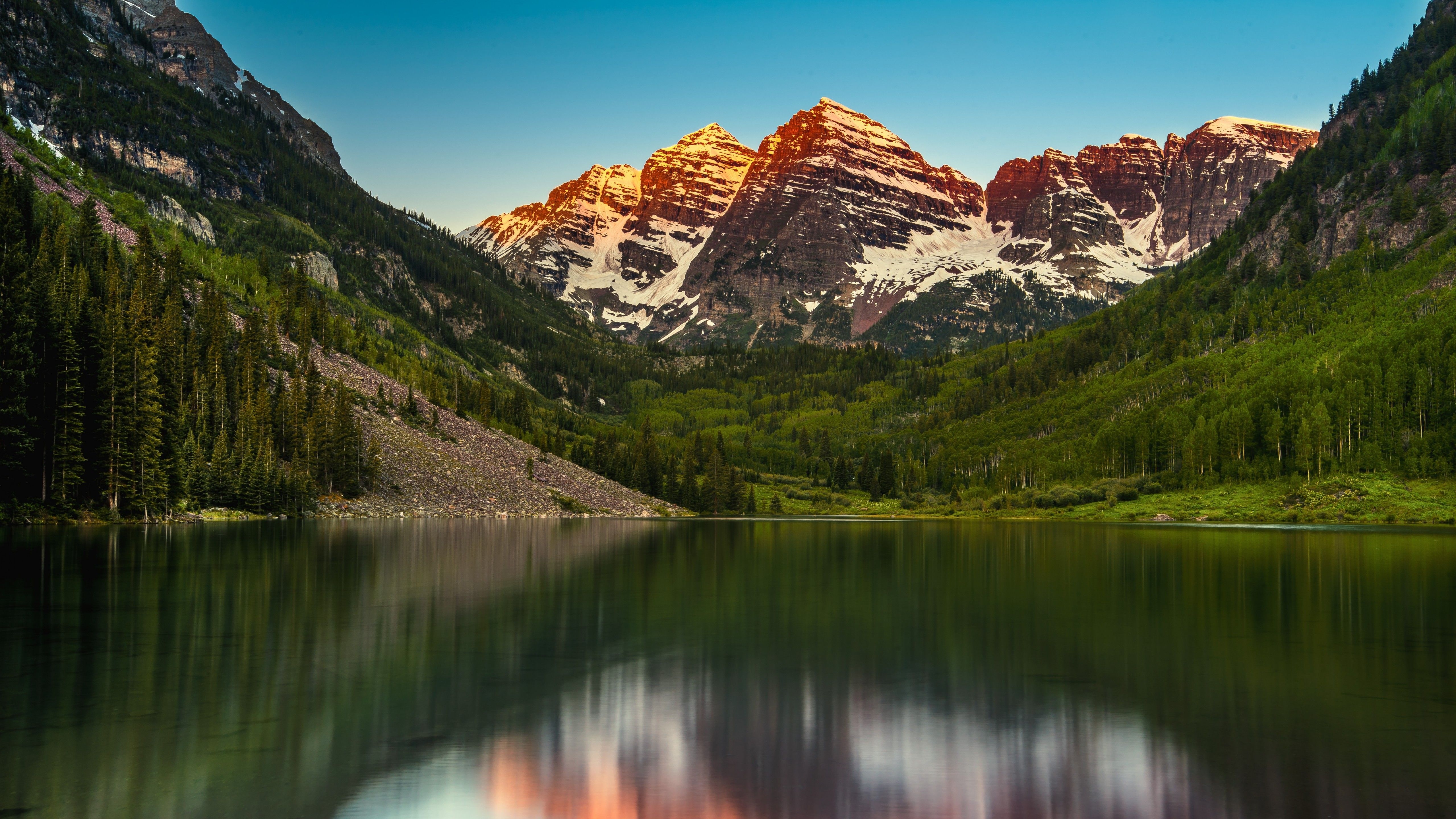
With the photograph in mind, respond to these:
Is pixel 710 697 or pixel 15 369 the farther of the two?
pixel 15 369

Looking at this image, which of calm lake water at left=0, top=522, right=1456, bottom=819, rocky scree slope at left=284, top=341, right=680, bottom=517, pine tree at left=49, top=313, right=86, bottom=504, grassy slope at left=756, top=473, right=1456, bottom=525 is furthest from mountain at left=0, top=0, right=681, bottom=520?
grassy slope at left=756, top=473, right=1456, bottom=525

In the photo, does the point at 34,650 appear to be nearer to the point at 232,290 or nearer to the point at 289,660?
the point at 289,660

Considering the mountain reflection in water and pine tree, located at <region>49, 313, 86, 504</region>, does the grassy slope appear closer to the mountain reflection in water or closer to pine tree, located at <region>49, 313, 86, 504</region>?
the mountain reflection in water

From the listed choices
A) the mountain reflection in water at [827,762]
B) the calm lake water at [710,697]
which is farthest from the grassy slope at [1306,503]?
the mountain reflection in water at [827,762]

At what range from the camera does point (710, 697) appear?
75.6ft

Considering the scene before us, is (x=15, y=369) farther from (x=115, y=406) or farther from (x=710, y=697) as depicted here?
(x=710, y=697)

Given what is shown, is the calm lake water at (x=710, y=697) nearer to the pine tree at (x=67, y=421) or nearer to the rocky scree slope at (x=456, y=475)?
the pine tree at (x=67, y=421)

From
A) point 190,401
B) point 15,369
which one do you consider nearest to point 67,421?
point 15,369

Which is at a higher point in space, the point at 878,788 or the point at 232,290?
the point at 232,290

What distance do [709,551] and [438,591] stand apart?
35.7 metres

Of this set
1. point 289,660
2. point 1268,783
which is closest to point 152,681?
point 289,660

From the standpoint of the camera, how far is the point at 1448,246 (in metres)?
198

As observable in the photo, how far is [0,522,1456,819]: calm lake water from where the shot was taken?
15891 mm

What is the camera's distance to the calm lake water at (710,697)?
15.9 m
